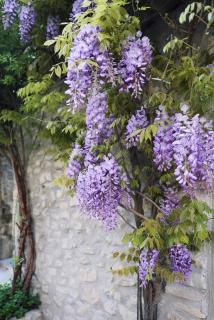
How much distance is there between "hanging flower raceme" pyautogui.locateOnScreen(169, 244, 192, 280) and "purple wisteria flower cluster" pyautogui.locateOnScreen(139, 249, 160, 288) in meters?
0.08

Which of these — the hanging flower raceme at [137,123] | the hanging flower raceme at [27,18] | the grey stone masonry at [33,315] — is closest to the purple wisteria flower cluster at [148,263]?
the hanging flower raceme at [137,123]

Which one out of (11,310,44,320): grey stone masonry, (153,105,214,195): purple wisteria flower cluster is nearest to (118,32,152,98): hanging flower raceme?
(153,105,214,195): purple wisteria flower cluster

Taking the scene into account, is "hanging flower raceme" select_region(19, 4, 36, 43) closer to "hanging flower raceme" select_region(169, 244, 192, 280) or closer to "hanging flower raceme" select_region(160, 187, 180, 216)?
"hanging flower raceme" select_region(160, 187, 180, 216)

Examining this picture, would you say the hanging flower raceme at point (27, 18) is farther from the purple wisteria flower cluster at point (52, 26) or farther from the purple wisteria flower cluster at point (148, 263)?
the purple wisteria flower cluster at point (148, 263)

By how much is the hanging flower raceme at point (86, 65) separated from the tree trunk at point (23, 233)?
2.30 metres

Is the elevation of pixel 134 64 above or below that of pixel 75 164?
above

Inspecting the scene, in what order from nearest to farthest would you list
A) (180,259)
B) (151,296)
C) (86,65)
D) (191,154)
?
1. (191,154)
2. (86,65)
3. (180,259)
4. (151,296)

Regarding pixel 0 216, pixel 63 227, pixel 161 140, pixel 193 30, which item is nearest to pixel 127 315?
pixel 63 227

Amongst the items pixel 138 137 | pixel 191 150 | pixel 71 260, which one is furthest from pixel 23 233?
pixel 191 150

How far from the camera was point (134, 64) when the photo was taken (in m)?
1.83

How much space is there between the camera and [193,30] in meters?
2.17

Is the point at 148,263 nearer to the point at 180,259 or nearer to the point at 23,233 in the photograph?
the point at 180,259

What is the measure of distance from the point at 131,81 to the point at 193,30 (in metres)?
0.59

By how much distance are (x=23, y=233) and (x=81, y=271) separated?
3.10 feet
